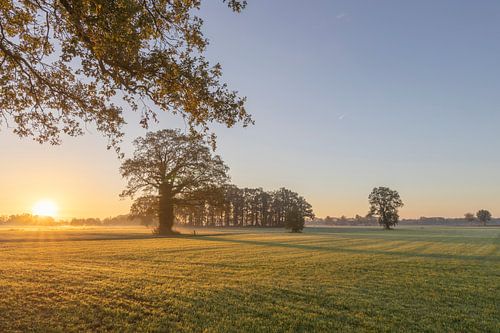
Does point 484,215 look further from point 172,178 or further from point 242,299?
point 242,299

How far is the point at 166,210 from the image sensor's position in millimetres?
50062

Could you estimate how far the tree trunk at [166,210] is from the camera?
49.5 m

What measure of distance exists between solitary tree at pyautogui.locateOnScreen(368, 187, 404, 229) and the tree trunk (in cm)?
7937

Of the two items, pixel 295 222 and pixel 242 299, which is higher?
pixel 295 222

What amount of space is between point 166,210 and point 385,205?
274 ft

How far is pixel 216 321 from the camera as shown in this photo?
791cm

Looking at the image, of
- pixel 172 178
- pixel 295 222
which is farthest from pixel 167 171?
pixel 295 222

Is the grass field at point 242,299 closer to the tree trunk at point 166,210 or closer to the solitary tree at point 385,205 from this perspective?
the tree trunk at point 166,210

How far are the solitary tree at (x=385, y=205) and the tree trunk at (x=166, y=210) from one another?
79372mm

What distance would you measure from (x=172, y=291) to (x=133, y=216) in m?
43.3

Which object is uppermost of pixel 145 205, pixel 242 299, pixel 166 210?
pixel 145 205

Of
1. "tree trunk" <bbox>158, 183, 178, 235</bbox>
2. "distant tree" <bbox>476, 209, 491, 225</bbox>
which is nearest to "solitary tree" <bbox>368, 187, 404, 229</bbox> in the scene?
"tree trunk" <bbox>158, 183, 178, 235</bbox>

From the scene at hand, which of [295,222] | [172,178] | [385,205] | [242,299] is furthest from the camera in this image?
[385,205]

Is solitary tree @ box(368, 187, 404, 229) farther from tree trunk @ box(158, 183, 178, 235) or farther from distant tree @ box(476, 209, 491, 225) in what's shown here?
distant tree @ box(476, 209, 491, 225)
